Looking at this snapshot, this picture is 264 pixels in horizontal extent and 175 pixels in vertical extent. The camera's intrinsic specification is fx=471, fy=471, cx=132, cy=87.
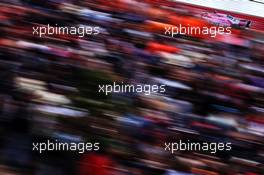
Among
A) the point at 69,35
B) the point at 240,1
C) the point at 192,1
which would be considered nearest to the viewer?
the point at 69,35

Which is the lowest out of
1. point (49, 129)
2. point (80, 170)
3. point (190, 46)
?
point (80, 170)

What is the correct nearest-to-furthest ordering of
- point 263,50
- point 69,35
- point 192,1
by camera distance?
point 69,35 < point 263,50 < point 192,1

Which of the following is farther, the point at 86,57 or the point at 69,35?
the point at 69,35

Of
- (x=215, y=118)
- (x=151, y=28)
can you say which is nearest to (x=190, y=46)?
(x=151, y=28)

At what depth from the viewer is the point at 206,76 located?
323 cm

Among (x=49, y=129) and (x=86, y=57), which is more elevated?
(x=86, y=57)

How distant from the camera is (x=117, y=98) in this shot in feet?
8.70

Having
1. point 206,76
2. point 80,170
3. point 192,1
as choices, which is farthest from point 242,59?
point 192,1

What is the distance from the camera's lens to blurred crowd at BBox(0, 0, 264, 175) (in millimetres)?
2354

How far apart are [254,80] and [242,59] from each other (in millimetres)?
320

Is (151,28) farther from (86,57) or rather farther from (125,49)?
(86,57)

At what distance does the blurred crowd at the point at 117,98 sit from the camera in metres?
2.35

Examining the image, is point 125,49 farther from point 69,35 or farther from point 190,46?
point 190,46

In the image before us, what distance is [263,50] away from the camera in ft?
13.6
